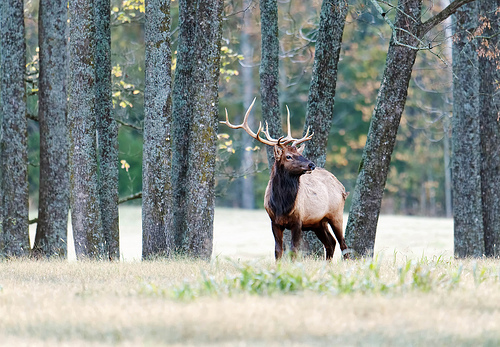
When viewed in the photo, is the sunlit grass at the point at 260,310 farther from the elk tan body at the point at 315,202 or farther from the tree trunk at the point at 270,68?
the tree trunk at the point at 270,68

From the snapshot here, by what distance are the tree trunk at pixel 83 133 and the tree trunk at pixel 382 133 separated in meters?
4.44

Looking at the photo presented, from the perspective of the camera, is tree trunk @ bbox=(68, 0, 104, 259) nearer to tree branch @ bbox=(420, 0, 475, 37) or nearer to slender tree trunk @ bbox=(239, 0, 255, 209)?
tree branch @ bbox=(420, 0, 475, 37)

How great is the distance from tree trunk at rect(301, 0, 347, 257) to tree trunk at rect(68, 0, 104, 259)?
3.91m

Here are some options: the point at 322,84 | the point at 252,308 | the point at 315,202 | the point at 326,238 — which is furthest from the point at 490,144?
the point at 252,308

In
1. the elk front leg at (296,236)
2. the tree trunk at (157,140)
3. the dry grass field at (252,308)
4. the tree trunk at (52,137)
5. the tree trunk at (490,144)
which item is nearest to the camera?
the dry grass field at (252,308)

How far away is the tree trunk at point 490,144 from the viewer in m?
15.0


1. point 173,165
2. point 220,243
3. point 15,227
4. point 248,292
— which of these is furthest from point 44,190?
point 220,243

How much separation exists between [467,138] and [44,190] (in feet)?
26.2

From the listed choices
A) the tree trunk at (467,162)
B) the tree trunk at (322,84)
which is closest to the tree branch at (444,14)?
the tree trunk at (322,84)

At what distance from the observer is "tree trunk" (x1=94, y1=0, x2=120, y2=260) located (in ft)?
45.1

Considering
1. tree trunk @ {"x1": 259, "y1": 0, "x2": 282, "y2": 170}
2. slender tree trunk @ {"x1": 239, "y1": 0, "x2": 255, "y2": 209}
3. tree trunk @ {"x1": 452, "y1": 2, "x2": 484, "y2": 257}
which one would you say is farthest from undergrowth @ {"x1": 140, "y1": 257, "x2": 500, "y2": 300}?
slender tree trunk @ {"x1": 239, "y1": 0, "x2": 255, "y2": 209}

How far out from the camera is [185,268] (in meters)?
10.1

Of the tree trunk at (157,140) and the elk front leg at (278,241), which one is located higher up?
the tree trunk at (157,140)

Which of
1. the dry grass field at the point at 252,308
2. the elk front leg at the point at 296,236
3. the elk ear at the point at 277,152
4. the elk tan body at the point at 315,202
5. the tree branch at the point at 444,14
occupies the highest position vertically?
the tree branch at the point at 444,14
